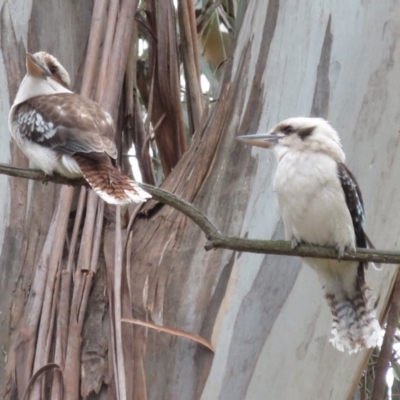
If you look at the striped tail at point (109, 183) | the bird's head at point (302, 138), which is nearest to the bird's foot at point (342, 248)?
the bird's head at point (302, 138)

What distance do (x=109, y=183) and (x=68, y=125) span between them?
372mm

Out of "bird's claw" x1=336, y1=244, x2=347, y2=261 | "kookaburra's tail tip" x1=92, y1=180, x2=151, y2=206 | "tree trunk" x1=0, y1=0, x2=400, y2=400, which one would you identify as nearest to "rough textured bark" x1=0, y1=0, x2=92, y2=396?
"tree trunk" x1=0, y1=0, x2=400, y2=400

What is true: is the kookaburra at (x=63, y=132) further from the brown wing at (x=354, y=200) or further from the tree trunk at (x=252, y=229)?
the brown wing at (x=354, y=200)

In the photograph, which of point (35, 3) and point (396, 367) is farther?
point (396, 367)

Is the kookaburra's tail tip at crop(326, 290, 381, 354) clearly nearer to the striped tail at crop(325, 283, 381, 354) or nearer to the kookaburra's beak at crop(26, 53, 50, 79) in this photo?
the striped tail at crop(325, 283, 381, 354)

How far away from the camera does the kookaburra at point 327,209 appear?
2.22m

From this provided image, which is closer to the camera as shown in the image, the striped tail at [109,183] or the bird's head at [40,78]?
the striped tail at [109,183]

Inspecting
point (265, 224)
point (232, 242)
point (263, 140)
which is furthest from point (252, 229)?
point (232, 242)

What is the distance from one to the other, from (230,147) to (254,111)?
0.12 meters

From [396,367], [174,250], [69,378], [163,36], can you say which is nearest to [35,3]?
[163,36]

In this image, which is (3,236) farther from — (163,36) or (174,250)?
(163,36)

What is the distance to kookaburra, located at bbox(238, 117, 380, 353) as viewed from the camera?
7.29 feet

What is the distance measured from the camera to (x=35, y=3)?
297 centimetres

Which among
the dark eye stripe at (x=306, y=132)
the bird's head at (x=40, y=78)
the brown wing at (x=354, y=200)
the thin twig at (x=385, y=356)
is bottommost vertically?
the thin twig at (x=385, y=356)
